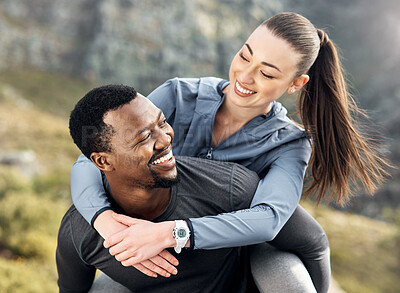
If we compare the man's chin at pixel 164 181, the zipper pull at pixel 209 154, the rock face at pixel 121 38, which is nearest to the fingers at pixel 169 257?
the man's chin at pixel 164 181

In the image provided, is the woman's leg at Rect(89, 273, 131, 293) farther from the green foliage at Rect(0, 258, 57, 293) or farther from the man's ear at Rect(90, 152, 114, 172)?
the green foliage at Rect(0, 258, 57, 293)

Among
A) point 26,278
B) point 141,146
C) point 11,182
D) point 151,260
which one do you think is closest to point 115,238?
point 151,260

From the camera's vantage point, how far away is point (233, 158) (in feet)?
8.04

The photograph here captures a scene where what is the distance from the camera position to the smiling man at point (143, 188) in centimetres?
179

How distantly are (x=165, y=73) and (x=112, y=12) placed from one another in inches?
192

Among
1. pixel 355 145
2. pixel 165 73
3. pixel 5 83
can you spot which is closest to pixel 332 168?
pixel 355 145

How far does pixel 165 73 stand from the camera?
2258 centimetres

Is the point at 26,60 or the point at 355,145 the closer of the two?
the point at 355,145

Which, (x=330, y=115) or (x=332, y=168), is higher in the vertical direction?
(x=330, y=115)

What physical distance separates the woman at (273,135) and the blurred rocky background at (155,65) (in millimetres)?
4604

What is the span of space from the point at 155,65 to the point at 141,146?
70.4 ft

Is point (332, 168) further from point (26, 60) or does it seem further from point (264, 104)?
point (26, 60)

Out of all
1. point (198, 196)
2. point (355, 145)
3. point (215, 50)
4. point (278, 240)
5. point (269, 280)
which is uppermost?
point (355, 145)

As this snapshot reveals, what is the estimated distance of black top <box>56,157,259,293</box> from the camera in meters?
1.95
